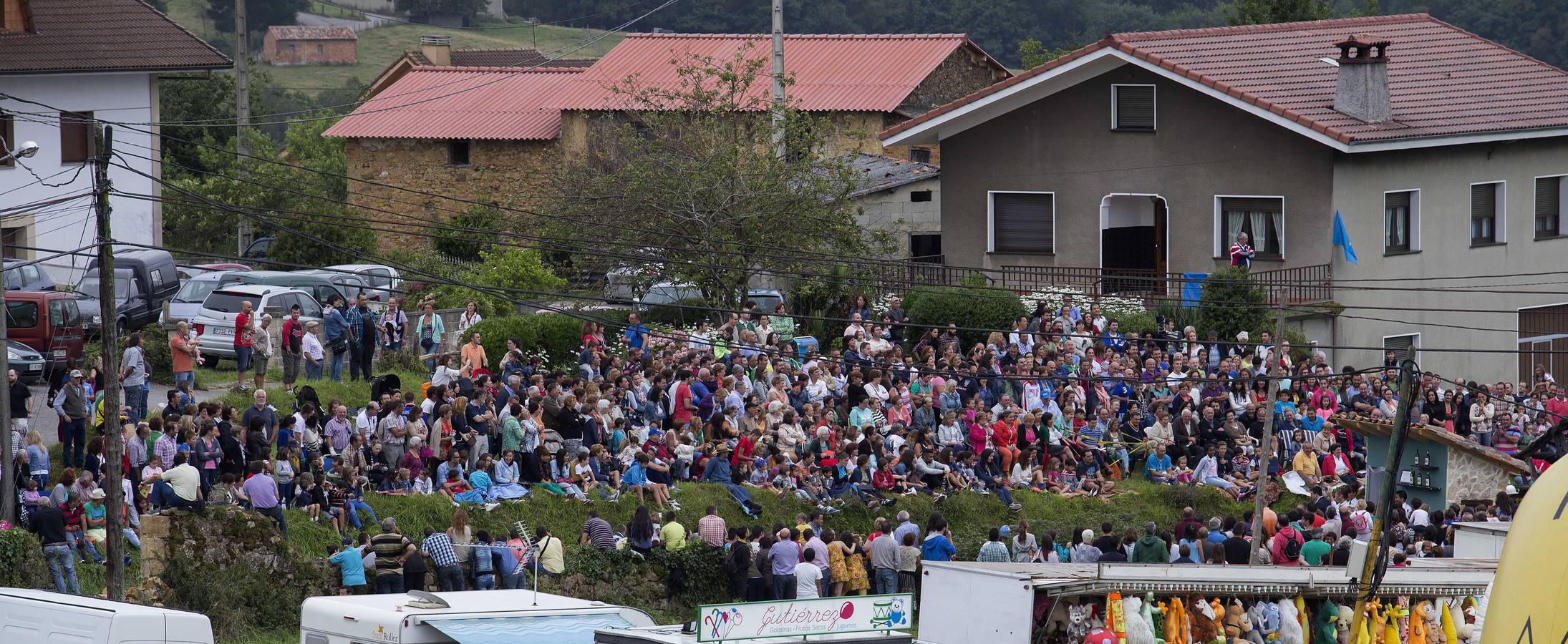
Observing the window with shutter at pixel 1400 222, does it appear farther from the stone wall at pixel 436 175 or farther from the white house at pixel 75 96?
the white house at pixel 75 96

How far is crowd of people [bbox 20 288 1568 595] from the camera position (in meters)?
20.9

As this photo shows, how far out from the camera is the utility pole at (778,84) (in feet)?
120

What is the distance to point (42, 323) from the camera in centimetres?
2753

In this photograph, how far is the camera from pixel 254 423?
68.8ft

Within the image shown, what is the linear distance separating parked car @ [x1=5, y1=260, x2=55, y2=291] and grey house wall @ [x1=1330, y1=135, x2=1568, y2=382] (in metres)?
25.0

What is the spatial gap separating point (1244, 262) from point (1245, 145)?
2.63 metres

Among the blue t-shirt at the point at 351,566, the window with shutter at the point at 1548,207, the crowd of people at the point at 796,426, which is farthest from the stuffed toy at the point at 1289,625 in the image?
the window with shutter at the point at 1548,207

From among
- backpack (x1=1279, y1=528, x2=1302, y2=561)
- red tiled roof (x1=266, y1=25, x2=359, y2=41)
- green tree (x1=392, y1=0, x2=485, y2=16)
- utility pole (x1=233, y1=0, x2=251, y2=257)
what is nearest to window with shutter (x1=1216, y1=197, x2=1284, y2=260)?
backpack (x1=1279, y1=528, x2=1302, y2=561)

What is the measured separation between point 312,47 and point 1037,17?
1871 inches

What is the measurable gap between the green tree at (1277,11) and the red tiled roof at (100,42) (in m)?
30.3

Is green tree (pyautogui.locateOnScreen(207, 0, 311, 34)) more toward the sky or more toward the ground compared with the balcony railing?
more toward the sky

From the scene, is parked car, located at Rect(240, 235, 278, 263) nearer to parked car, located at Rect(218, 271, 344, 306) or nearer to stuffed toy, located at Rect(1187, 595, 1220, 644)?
parked car, located at Rect(218, 271, 344, 306)

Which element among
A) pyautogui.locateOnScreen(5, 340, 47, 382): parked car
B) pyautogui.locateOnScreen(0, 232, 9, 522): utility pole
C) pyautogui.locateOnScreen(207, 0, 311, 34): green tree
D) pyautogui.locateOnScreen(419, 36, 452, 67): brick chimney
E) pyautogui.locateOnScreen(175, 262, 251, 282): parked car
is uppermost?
pyautogui.locateOnScreen(207, 0, 311, 34): green tree

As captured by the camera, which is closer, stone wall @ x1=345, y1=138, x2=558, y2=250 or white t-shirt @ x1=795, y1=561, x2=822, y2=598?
white t-shirt @ x1=795, y1=561, x2=822, y2=598
